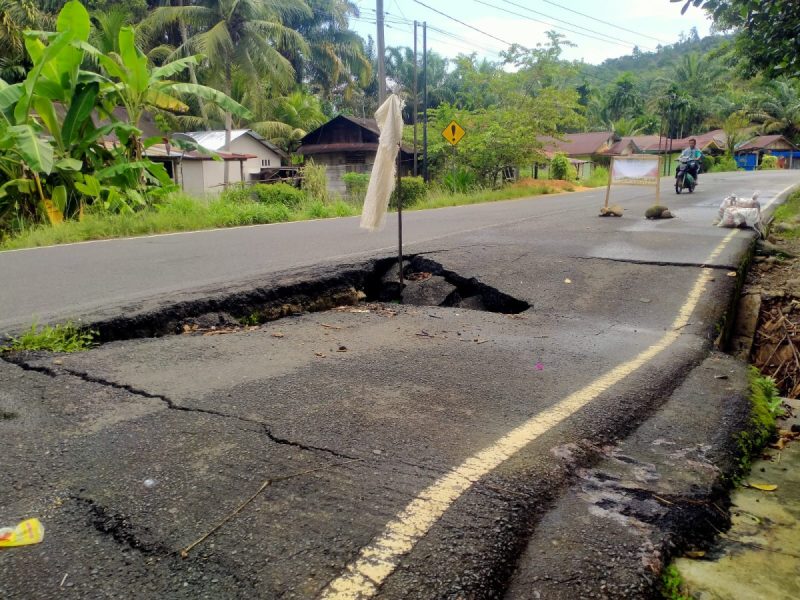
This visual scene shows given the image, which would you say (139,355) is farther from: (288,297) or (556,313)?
(556,313)

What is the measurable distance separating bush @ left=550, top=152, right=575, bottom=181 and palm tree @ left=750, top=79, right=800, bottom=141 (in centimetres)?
3214

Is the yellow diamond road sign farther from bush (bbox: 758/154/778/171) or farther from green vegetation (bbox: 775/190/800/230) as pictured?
bush (bbox: 758/154/778/171)

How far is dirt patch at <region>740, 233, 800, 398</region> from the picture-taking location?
18.6ft

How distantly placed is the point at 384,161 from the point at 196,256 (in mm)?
3645

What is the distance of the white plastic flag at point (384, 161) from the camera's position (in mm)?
6121

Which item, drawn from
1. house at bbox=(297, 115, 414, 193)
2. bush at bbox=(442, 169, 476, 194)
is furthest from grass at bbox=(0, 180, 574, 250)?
house at bbox=(297, 115, 414, 193)

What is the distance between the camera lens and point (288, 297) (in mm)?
6125

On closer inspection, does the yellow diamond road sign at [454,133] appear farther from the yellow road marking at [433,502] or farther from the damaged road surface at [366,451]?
the yellow road marking at [433,502]

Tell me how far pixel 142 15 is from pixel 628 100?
185 ft

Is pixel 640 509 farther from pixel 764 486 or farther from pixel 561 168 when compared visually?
pixel 561 168

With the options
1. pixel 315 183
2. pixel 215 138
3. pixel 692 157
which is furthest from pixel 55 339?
pixel 215 138

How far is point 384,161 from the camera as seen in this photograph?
20.4 feet

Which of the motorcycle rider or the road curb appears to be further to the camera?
the motorcycle rider

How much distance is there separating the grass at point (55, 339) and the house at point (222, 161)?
74.7 ft
